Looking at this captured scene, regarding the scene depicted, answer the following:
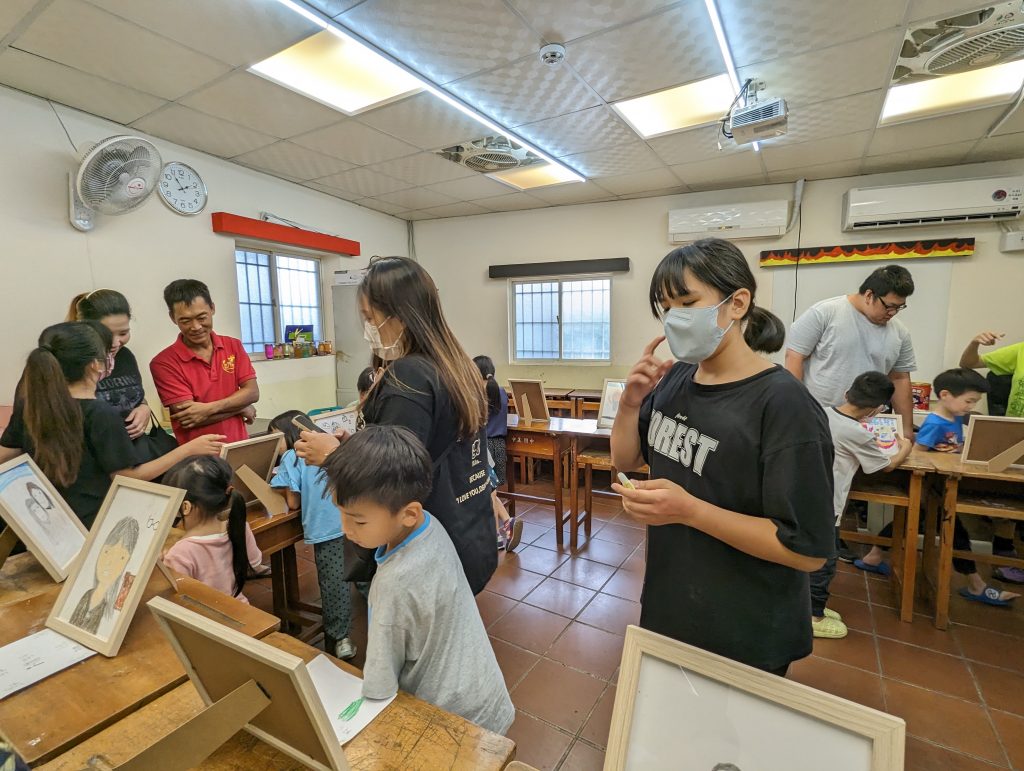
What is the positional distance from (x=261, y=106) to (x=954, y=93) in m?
4.30

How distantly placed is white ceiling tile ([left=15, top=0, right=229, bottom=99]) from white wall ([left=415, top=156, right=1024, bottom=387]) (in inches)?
140

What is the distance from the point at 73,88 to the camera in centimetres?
263

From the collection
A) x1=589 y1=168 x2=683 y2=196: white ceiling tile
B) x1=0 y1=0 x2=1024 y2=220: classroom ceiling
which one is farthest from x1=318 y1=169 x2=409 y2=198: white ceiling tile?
x1=589 y1=168 x2=683 y2=196: white ceiling tile

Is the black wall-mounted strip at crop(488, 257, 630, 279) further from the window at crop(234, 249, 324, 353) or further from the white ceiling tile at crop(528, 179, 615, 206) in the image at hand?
the window at crop(234, 249, 324, 353)

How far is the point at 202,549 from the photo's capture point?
1532 millimetres

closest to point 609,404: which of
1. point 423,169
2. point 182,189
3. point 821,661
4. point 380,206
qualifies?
point 821,661

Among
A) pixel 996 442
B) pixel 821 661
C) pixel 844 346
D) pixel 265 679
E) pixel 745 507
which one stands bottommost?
pixel 821 661

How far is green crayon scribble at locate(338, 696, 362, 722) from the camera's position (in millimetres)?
815

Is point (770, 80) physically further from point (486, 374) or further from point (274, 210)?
point (274, 210)

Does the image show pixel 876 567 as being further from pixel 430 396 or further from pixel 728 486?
pixel 430 396

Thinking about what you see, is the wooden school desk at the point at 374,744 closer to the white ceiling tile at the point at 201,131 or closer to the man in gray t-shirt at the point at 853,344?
the man in gray t-shirt at the point at 853,344

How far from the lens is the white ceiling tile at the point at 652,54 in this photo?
2145mm

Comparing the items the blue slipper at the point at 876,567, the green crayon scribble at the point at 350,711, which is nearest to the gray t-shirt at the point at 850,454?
the blue slipper at the point at 876,567

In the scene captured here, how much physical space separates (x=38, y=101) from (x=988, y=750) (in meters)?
5.46
